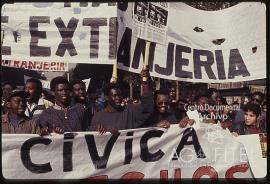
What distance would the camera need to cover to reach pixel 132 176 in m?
5.19

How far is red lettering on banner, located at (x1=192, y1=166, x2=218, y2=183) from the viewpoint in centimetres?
518

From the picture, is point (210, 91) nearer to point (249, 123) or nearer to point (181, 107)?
point (181, 107)

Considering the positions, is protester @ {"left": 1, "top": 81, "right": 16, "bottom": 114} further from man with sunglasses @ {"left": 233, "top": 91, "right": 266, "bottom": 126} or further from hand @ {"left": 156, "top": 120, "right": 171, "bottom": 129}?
man with sunglasses @ {"left": 233, "top": 91, "right": 266, "bottom": 126}

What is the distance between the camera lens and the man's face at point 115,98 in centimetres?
510

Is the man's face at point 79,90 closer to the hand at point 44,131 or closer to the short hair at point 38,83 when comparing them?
the short hair at point 38,83

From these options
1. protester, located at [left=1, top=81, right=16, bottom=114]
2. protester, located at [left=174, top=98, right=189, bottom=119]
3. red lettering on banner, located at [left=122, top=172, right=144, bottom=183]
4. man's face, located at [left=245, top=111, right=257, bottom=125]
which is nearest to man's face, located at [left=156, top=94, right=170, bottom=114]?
protester, located at [left=174, top=98, right=189, bottom=119]

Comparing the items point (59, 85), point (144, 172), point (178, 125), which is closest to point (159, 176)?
point (144, 172)

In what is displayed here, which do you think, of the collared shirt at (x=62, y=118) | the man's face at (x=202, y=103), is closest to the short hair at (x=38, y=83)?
the collared shirt at (x=62, y=118)

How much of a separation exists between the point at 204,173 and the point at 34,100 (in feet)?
6.44

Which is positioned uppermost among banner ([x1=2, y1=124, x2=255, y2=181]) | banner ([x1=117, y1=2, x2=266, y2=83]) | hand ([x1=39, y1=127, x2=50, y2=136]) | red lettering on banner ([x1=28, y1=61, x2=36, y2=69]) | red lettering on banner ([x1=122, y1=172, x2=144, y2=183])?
banner ([x1=117, y1=2, x2=266, y2=83])

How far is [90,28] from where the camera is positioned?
5102 millimetres

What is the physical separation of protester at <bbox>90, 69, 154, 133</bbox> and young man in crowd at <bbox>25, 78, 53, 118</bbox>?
557mm

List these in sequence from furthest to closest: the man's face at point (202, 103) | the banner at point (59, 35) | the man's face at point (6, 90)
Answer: the man's face at point (202, 103), the banner at point (59, 35), the man's face at point (6, 90)

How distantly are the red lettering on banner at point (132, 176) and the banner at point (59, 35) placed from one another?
121 centimetres
